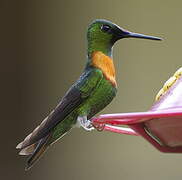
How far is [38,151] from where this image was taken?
260cm

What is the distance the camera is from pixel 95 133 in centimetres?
460

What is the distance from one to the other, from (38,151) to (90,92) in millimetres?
476

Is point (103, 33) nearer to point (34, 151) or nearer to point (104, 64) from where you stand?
point (104, 64)

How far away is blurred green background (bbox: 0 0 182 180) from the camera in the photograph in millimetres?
4438

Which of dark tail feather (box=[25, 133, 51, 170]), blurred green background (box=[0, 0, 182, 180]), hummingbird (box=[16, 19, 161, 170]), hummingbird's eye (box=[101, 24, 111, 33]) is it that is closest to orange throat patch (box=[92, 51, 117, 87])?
hummingbird (box=[16, 19, 161, 170])

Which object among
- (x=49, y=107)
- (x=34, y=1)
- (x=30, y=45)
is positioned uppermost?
(x=34, y=1)

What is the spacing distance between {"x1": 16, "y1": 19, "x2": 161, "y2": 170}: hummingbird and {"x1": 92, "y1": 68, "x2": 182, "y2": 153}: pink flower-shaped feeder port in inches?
13.0

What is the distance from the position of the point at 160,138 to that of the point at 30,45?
2.45m

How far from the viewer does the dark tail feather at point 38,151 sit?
8.39ft

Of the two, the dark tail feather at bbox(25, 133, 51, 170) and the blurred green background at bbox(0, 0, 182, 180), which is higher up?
the dark tail feather at bbox(25, 133, 51, 170)

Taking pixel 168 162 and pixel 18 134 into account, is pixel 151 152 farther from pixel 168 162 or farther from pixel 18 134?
pixel 18 134

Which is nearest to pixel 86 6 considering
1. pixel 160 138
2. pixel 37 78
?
pixel 37 78

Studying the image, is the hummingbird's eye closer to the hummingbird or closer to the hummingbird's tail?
the hummingbird

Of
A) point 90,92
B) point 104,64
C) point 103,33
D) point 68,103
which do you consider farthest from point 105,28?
point 68,103
